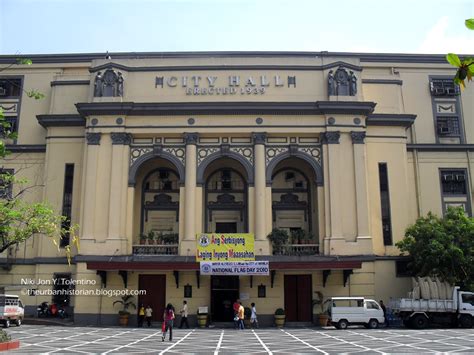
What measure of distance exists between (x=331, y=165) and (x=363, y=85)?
7.64 metres

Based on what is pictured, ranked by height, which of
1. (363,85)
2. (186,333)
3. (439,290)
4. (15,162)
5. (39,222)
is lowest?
(186,333)

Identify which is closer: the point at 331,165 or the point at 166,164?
the point at 331,165

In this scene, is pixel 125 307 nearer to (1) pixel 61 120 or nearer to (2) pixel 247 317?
(2) pixel 247 317

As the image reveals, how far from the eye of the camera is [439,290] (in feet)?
96.1

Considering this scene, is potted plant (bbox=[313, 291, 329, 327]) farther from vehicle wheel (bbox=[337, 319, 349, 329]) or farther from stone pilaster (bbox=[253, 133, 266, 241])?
stone pilaster (bbox=[253, 133, 266, 241])

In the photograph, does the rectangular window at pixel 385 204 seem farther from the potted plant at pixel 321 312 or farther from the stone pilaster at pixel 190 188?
the stone pilaster at pixel 190 188

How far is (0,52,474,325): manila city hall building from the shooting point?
105 feet

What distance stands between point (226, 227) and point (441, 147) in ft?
57.6

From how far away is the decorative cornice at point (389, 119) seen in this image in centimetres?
3559

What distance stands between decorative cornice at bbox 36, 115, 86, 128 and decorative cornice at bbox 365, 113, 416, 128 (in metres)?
20.9

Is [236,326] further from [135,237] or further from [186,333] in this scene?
[135,237]

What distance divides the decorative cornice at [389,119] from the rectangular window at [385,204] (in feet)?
10.1

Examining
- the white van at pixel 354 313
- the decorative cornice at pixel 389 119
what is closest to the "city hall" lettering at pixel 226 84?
the decorative cornice at pixel 389 119

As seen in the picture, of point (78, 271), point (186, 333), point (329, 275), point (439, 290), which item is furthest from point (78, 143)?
point (439, 290)
